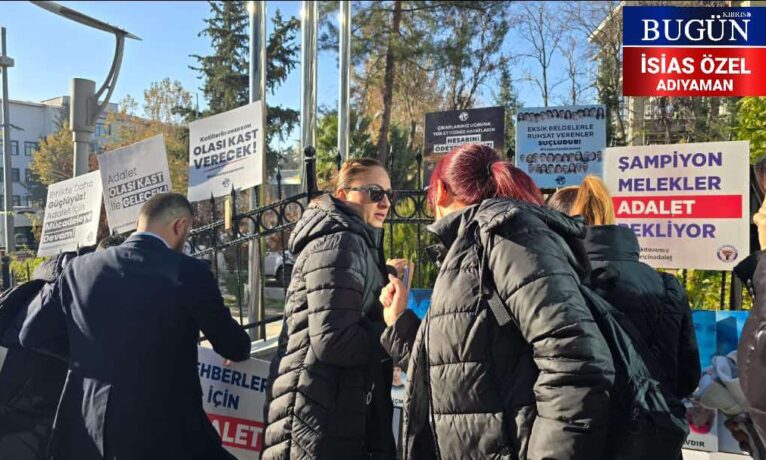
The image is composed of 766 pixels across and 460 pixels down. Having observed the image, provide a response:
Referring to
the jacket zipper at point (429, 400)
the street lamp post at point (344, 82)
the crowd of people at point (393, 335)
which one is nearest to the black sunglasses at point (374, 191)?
the crowd of people at point (393, 335)

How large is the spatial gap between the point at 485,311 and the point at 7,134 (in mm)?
7601

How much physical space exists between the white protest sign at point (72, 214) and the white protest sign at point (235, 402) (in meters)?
1.93

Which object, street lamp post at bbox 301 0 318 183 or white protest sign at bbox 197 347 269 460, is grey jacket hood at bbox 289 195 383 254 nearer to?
white protest sign at bbox 197 347 269 460

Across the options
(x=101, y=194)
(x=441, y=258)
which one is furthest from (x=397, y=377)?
(x=101, y=194)

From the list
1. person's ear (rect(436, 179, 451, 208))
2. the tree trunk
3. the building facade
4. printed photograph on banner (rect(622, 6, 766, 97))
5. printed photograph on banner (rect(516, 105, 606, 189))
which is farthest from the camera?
the tree trunk

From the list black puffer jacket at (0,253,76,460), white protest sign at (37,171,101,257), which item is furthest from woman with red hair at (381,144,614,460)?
white protest sign at (37,171,101,257)

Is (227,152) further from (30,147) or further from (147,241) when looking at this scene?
(30,147)

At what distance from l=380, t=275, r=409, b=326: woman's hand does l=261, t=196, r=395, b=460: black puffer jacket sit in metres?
0.23


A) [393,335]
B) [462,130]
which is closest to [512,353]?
[393,335]

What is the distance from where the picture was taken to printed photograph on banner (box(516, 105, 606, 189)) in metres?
4.39

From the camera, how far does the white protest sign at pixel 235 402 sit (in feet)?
10.5

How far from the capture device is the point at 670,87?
4660 mm

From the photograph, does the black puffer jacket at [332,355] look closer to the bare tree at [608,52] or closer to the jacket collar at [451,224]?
the jacket collar at [451,224]

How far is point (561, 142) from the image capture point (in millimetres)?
4477
